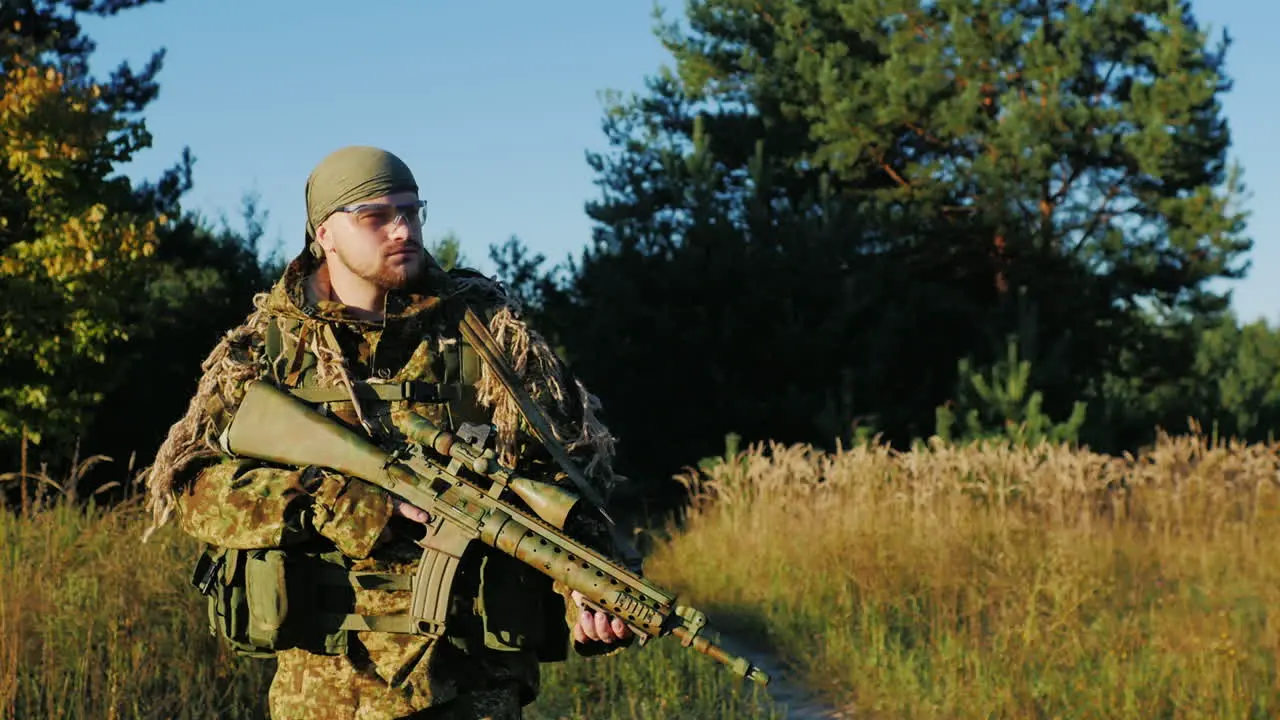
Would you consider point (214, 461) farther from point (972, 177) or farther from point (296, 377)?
point (972, 177)

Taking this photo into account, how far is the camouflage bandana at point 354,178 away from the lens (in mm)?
2777

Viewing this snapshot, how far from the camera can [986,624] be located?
7.26 metres

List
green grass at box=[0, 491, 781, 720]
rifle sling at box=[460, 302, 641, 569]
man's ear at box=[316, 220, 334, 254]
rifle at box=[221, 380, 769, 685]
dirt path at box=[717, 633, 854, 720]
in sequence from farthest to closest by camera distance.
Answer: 1. dirt path at box=[717, 633, 854, 720]
2. green grass at box=[0, 491, 781, 720]
3. man's ear at box=[316, 220, 334, 254]
4. rifle sling at box=[460, 302, 641, 569]
5. rifle at box=[221, 380, 769, 685]

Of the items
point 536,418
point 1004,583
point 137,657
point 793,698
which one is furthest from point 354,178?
point 1004,583

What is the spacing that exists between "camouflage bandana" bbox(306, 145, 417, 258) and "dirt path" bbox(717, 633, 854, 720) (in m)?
3.30

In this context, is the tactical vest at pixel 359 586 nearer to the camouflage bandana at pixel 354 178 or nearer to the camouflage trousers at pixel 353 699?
the camouflage trousers at pixel 353 699

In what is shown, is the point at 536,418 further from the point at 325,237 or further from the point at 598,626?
the point at 325,237

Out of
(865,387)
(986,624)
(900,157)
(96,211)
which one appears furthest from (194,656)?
(900,157)

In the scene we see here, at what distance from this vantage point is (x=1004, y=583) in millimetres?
7105

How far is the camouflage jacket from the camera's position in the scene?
267cm

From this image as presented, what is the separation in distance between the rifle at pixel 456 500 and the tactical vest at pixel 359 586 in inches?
2.4

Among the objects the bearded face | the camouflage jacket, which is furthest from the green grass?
the bearded face

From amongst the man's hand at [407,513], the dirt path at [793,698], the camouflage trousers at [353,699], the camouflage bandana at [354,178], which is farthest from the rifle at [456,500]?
the dirt path at [793,698]

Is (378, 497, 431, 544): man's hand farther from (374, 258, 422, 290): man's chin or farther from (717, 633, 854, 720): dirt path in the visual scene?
(717, 633, 854, 720): dirt path
